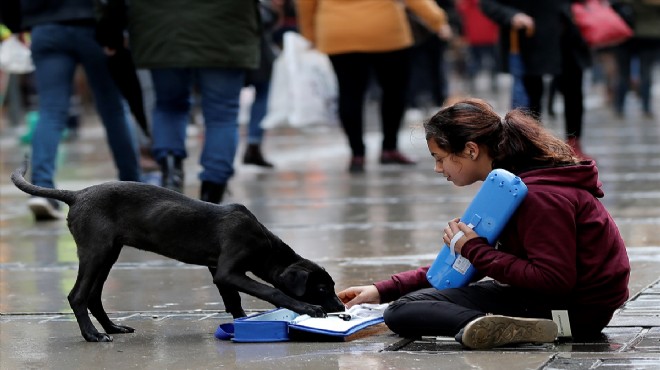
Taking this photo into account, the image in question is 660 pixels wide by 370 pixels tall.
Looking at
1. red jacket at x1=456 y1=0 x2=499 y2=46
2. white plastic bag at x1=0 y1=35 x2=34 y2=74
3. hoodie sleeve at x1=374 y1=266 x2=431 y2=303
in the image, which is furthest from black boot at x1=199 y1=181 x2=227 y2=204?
red jacket at x1=456 y1=0 x2=499 y2=46

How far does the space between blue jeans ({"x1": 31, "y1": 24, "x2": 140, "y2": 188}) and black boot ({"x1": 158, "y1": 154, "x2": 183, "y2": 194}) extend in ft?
1.56

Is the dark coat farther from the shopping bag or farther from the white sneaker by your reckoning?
the white sneaker

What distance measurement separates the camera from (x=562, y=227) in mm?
4789

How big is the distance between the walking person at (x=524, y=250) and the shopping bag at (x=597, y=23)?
6.84 meters

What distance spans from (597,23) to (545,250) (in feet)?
26.7

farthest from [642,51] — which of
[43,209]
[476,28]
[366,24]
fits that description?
[43,209]

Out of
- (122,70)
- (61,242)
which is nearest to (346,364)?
(61,242)

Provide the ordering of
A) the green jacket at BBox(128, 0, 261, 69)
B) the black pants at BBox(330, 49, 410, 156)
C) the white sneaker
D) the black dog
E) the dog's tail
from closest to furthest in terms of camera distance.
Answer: the black dog
the dog's tail
the green jacket at BBox(128, 0, 261, 69)
the white sneaker
the black pants at BBox(330, 49, 410, 156)

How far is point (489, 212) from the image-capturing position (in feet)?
16.1

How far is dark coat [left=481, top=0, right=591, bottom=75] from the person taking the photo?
1130 centimetres

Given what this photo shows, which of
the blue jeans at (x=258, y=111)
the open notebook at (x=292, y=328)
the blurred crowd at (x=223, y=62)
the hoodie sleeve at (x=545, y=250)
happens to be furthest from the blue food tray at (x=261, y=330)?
the blue jeans at (x=258, y=111)

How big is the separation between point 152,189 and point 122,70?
3.71 m

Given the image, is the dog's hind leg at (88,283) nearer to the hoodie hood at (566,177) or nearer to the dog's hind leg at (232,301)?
the dog's hind leg at (232,301)

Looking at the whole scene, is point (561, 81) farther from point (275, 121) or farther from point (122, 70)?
point (275, 121)
